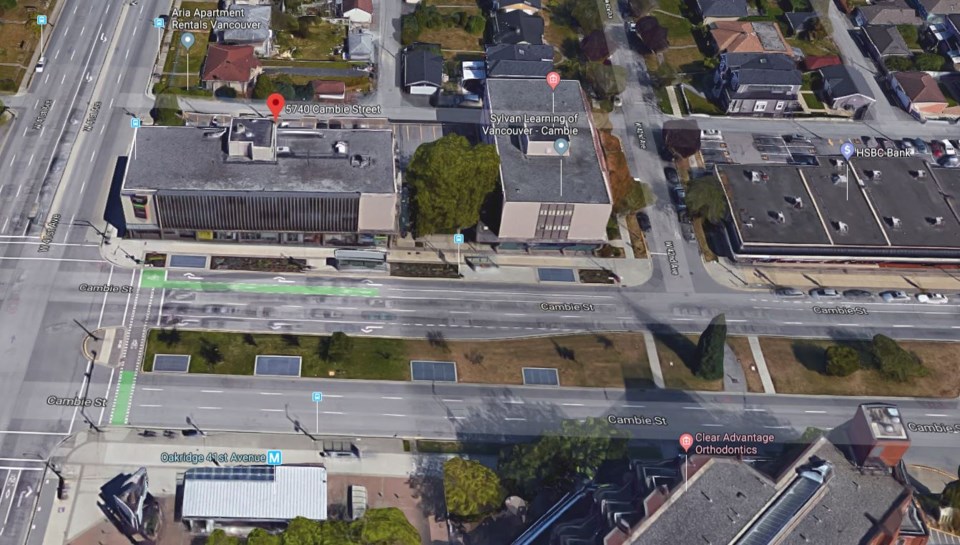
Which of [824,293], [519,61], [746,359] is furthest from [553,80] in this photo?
[746,359]

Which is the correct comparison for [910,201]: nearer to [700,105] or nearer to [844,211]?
[844,211]

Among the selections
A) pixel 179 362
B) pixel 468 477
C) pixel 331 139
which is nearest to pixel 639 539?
pixel 468 477

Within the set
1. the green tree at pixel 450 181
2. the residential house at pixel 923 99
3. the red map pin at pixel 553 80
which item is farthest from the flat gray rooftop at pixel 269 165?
the residential house at pixel 923 99

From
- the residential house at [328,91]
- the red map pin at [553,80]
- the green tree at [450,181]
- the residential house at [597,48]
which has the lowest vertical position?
the green tree at [450,181]

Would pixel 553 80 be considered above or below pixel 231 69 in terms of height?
below

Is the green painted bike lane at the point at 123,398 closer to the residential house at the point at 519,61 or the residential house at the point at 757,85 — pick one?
the residential house at the point at 519,61
